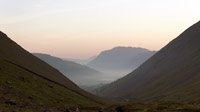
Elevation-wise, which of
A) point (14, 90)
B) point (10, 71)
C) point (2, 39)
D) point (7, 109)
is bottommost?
point (7, 109)

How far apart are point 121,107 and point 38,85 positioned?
30018 mm

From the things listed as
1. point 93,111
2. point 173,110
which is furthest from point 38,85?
point 173,110

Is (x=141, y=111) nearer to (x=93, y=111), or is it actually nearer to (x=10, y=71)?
(x=93, y=111)

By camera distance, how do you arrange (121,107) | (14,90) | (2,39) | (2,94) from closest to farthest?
(2,94)
(14,90)
(121,107)
(2,39)

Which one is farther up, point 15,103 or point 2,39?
point 2,39

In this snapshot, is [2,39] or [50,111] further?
[2,39]

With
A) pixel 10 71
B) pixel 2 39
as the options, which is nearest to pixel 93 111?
pixel 10 71

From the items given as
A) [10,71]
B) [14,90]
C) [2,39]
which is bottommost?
[14,90]

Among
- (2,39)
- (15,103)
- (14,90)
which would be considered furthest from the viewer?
(2,39)

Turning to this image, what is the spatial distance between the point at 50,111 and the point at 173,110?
3411cm

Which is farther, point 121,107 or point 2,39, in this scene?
point 2,39

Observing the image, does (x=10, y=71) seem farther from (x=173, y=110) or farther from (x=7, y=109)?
(x=173, y=110)

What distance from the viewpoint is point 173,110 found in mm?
67688

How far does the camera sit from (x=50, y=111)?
178 ft
